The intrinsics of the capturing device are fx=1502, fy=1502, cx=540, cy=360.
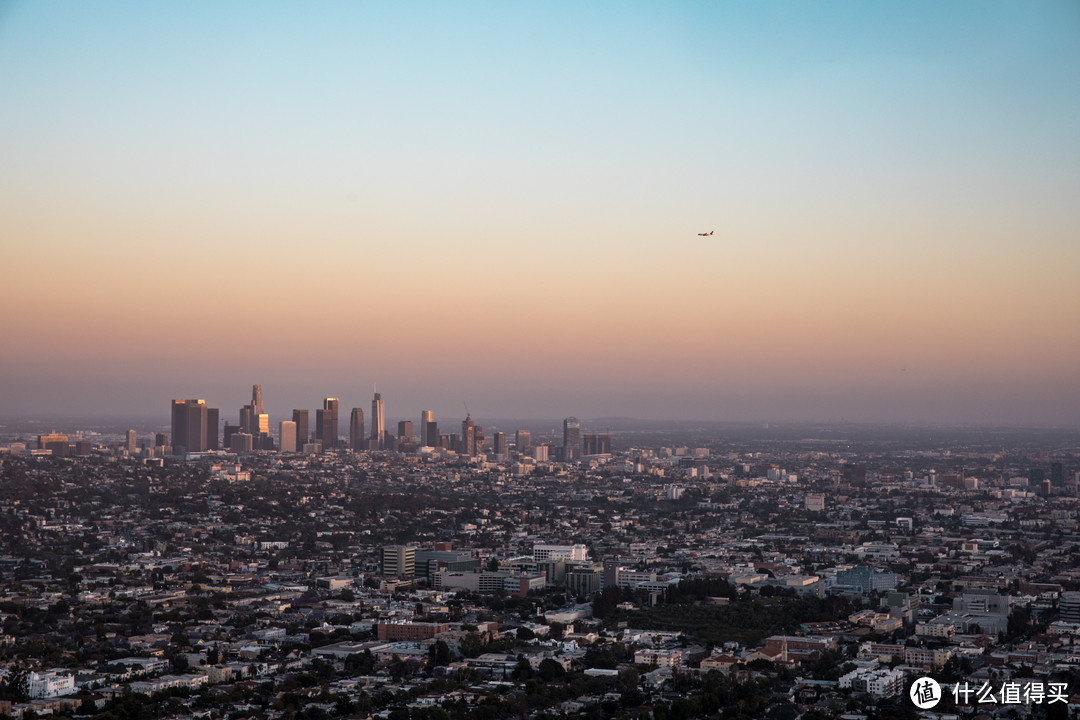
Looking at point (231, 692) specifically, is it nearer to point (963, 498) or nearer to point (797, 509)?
point (797, 509)

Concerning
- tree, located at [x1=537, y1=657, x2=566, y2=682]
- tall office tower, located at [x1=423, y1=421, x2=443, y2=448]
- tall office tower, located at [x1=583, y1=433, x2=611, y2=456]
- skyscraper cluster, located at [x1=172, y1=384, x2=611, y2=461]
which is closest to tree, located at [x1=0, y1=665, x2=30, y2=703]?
tree, located at [x1=537, y1=657, x2=566, y2=682]

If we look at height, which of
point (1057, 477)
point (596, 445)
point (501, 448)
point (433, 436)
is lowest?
point (1057, 477)

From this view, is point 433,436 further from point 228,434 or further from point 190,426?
point 190,426

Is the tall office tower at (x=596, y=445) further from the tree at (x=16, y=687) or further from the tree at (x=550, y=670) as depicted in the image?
the tree at (x=16, y=687)

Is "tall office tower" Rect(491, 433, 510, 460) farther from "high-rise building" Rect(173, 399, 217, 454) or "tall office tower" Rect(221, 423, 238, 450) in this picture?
"high-rise building" Rect(173, 399, 217, 454)

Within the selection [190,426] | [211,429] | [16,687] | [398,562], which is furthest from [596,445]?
[16,687]

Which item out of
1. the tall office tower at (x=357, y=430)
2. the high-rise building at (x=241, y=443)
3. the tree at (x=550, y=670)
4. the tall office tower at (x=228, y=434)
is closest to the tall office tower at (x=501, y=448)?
the tall office tower at (x=357, y=430)
